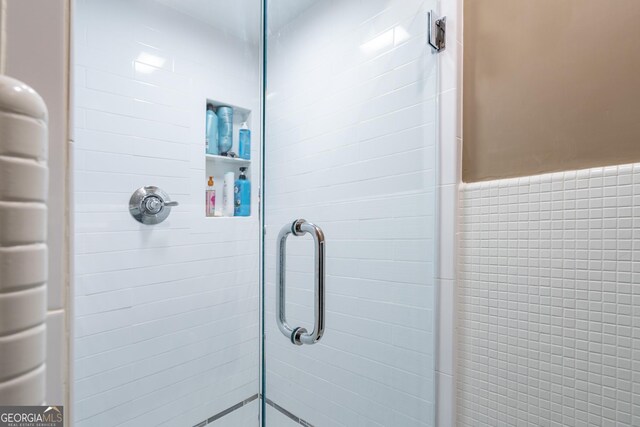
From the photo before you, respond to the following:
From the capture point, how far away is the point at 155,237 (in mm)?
1483

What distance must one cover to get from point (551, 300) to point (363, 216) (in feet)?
1.95

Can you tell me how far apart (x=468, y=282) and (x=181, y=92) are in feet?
4.88

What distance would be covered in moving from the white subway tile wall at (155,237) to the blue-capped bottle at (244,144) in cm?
5

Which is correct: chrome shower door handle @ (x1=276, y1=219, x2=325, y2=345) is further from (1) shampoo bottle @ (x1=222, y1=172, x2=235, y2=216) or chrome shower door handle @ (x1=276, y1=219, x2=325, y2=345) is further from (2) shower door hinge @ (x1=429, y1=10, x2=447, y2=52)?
(1) shampoo bottle @ (x1=222, y1=172, x2=235, y2=216)

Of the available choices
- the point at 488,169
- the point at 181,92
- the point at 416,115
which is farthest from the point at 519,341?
the point at 181,92

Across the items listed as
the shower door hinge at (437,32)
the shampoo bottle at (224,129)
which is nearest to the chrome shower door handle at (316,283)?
the shower door hinge at (437,32)

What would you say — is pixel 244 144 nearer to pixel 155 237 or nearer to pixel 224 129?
pixel 224 129

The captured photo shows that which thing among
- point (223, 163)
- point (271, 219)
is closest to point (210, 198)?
point (223, 163)

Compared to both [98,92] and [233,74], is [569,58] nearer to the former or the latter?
[233,74]

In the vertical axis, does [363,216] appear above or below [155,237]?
above

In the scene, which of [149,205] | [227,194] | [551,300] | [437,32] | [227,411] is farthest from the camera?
[227,194]

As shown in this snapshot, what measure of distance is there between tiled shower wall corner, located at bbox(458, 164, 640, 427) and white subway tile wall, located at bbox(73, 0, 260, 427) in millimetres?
1165

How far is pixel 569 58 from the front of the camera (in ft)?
2.85

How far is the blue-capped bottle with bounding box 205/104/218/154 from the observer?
1705 mm
